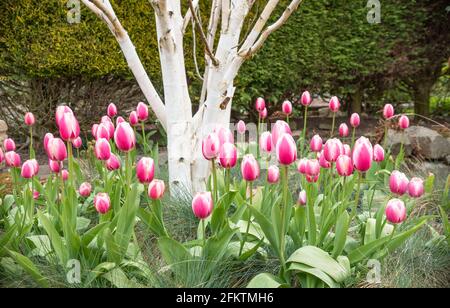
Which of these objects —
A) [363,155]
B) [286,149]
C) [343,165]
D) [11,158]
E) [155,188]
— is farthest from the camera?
[11,158]

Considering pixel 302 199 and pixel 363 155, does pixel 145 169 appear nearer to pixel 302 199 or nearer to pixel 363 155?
pixel 302 199

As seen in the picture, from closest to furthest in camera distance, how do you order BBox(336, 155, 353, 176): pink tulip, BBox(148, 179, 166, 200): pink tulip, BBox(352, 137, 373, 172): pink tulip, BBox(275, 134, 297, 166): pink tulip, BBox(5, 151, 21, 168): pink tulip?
1. BBox(275, 134, 297, 166): pink tulip
2. BBox(352, 137, 373, 172): pink tulip
3. BBox(148, 179, 166, 200): pink tulip
4. BBox(336, 155, 353, 176): pink tulip
5. BBox(5, 151, 21, 168): pink tulip

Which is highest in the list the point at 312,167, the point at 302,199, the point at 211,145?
the point at 211,145

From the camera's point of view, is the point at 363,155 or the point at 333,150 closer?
the point at 363,155

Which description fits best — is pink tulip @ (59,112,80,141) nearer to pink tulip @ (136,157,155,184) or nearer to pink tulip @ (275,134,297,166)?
pink tulip @ (136,157,155,184)

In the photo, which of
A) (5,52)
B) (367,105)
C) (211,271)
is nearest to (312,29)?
→ (367,105)

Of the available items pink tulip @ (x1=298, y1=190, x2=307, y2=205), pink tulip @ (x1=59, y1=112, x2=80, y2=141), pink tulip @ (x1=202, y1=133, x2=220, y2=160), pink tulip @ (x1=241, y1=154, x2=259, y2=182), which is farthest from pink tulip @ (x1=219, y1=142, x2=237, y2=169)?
pink tulip @ (x1=59, y1=112, x2=80, y2=141)

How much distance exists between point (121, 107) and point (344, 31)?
9.92ft

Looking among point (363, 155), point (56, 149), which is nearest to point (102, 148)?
point (56, 149)

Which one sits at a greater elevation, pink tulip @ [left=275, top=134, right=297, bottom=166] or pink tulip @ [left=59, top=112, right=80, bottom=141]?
pink tulip @ [left=59, top=112, right=80, bottom=141]

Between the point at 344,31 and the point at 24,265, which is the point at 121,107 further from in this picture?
the point at 24,265

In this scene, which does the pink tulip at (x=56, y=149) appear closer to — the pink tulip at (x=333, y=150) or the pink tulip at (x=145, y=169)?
the pink tulip at (x=145, y=169)
